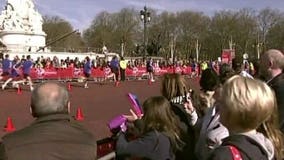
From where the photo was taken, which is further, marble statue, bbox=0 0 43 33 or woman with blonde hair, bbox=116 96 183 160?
marble statue, bbox=0 0 43 33

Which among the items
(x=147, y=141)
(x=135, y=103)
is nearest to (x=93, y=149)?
(x=147, y=141)

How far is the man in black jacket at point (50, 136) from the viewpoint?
3.65m

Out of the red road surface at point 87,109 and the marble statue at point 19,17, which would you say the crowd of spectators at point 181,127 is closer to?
the red road surface at point 87,109

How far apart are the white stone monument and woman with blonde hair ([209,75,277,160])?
56941 mm

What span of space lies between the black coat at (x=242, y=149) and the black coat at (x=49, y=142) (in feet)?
3.51

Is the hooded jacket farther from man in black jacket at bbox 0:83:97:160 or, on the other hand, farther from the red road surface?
the red road surface

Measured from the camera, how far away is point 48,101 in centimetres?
389

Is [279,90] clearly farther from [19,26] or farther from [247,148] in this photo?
[19,26]

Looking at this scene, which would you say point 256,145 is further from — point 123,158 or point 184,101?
point 184,101

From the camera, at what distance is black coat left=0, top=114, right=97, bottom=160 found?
364cm

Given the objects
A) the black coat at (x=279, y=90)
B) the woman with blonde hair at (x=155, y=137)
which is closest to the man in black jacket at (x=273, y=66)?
the black coat at (x=279, y=90)

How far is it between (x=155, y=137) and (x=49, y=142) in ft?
4.44

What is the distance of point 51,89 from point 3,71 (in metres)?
27.2

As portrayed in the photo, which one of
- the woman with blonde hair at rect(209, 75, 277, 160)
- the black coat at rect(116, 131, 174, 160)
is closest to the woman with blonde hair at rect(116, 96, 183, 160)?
the black coat at rect(116, 131, 174, 160)
